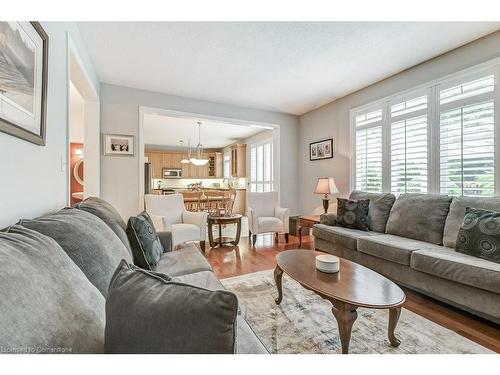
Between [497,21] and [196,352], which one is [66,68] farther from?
[497,21]

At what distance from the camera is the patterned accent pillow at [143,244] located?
66.4 inches

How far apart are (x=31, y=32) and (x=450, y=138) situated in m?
3.81

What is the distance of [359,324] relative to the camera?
174cm

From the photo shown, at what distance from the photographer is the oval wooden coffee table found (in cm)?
132

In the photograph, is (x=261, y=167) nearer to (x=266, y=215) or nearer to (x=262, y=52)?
(x=266, y=215)

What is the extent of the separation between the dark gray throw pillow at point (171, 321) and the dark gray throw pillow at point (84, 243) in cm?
53

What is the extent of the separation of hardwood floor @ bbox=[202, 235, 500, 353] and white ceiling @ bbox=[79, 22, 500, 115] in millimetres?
2554

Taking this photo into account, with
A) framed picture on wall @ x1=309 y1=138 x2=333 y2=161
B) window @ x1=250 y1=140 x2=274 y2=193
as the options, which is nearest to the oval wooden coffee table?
framed picture on wall @ x1=309 y1=138 x2=333 y2=161

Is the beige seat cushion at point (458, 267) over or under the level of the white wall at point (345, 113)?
under

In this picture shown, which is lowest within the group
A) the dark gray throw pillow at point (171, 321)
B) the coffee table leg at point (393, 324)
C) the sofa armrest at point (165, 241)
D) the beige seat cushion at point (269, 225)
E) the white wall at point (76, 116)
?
the coffee table leg at point (393, 324)

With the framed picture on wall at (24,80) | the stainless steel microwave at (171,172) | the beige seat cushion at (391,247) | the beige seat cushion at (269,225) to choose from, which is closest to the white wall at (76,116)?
the framed picture on wall at (24,80)

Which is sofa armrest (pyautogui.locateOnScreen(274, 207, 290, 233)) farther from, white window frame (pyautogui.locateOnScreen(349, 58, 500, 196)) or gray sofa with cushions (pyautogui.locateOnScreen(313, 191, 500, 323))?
white window frame (pyautogui.locateOnScreen(349, 58, 500, 196))

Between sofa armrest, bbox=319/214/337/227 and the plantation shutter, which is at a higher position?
the plantation shutter

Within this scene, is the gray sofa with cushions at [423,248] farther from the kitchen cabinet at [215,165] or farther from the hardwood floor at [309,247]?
the kitchen cabinet at [215,165]
